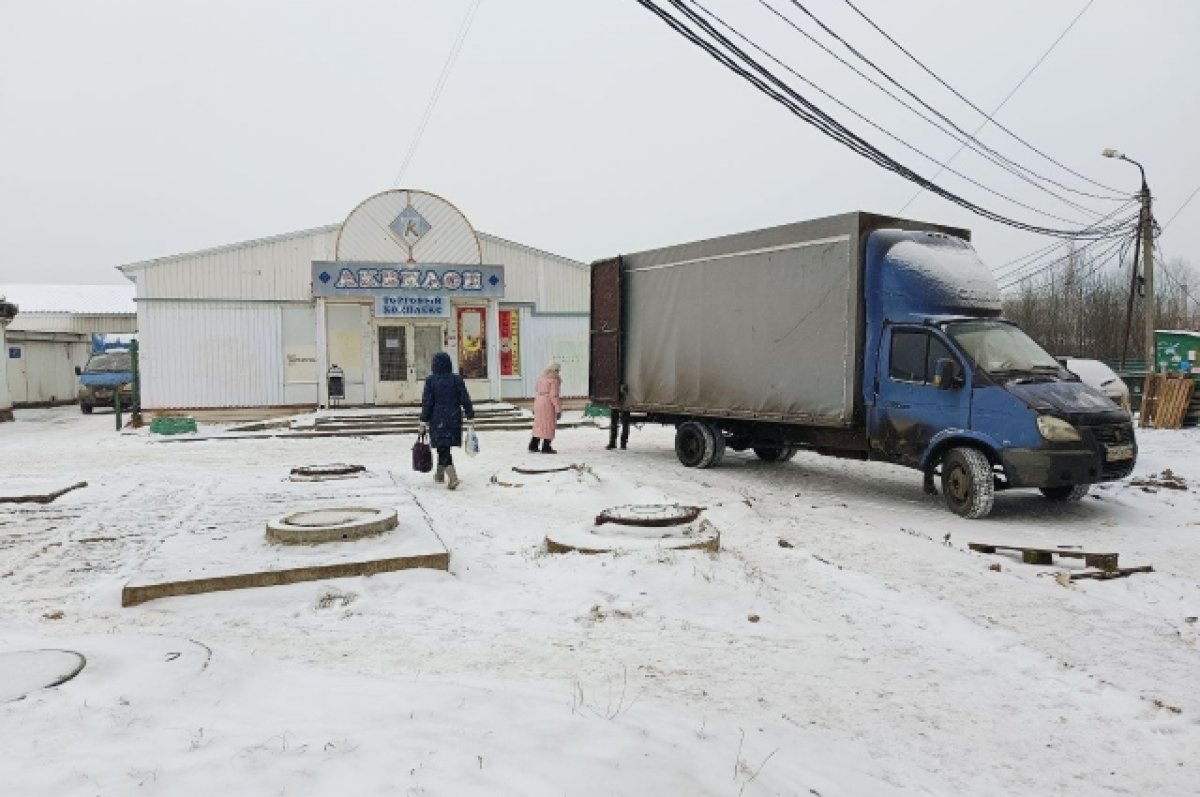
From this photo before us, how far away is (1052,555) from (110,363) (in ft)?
92.0

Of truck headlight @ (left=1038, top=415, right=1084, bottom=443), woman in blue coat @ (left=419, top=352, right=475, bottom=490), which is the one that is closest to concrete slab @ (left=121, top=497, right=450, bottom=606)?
woman in blue coat @ (left=419, top=352, right=475, bottom=490)

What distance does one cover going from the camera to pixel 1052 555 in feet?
21.9

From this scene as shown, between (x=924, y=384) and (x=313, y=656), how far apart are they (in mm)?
7261

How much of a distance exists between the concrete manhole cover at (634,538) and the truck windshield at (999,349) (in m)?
4.08

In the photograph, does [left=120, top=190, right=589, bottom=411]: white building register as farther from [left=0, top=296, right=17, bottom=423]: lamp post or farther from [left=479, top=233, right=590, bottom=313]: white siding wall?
[left=0, top=296, right=17, bottom=423]: lamp post

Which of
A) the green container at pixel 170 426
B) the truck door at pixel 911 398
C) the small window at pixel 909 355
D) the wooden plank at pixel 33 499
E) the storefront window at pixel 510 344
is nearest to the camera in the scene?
the wooden plank at pixel 33 499

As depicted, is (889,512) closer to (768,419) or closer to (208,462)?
(768,419)

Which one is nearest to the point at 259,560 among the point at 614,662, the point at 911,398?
the point at 614,662

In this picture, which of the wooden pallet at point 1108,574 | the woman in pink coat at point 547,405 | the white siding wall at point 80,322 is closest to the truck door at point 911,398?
the wooden pallet at point 1108,574

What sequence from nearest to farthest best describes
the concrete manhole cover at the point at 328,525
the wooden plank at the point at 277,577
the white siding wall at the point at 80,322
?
the wooden plank at the point at 277,577
the concrete manhole cover at the point at 328,525
the white siding wall at the point at 80,322

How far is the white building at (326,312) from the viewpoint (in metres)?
20.3

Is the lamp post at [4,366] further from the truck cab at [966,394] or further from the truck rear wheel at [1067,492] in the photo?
the truck rear wheel at [1067,492]

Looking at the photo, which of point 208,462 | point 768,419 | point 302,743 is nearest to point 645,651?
point 302,743

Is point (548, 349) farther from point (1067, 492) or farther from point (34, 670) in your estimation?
point (34, 670)
